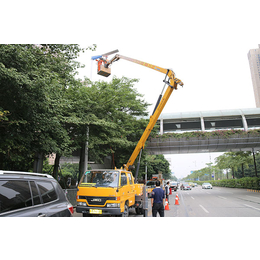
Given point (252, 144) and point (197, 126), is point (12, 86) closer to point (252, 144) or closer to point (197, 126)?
point (197, 126)

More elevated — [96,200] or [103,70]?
[103,70]

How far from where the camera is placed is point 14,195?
3.09m

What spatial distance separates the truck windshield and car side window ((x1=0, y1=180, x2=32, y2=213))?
476 centimetres

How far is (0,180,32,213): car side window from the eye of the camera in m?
2.94

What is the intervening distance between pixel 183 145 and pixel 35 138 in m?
18.8

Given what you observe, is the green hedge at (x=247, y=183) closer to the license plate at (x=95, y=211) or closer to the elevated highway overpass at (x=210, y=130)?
the elevated highway overpass at (x=210, y=130)

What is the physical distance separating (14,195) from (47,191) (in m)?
0.80

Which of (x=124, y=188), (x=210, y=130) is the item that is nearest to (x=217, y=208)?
(x=124, y=188)

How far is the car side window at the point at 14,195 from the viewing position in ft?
9.63

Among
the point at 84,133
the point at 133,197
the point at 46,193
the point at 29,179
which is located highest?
the point at 84,133

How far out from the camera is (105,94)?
569 inches

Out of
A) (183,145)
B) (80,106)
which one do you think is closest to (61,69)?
(80,106)

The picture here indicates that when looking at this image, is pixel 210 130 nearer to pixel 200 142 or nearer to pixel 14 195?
pixel 200 142

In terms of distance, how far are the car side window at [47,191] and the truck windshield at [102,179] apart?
13.2ft
